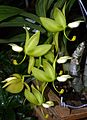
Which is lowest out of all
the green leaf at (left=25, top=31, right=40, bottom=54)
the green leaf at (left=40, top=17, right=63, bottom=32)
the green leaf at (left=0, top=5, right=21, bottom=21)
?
the green leaf at (left=25, top=31, right=40, bottom=54)

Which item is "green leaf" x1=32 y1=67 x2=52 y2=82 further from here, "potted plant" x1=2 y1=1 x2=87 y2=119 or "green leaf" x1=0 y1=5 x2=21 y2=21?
"green leaf" x1=0 y1=5 x2=21 y2=21

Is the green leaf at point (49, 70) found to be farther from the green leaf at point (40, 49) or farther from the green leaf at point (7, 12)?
the green leaf at point (7, 12)

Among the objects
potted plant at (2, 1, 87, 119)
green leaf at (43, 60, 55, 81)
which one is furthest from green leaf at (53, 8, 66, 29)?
green leaf at (43, 60, 55, 81)

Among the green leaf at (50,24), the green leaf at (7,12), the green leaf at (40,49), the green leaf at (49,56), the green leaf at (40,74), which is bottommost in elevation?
the green leaf at (40,74)

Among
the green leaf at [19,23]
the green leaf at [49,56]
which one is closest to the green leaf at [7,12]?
the green leaf at [19,23]

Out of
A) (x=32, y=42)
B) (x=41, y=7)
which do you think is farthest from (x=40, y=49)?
(x=41, y=7)

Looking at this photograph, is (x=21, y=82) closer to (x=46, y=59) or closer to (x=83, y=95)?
(x=46, y=59)

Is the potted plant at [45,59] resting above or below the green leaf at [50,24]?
below

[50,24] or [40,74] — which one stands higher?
[50,24]

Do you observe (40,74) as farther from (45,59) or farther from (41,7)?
(41,7)

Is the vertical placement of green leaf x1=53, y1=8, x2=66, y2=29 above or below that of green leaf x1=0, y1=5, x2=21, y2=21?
below

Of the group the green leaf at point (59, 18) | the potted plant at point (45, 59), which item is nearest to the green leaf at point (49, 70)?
the potted plant at point (45, 59)

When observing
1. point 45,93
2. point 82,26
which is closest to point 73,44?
point 82,26
